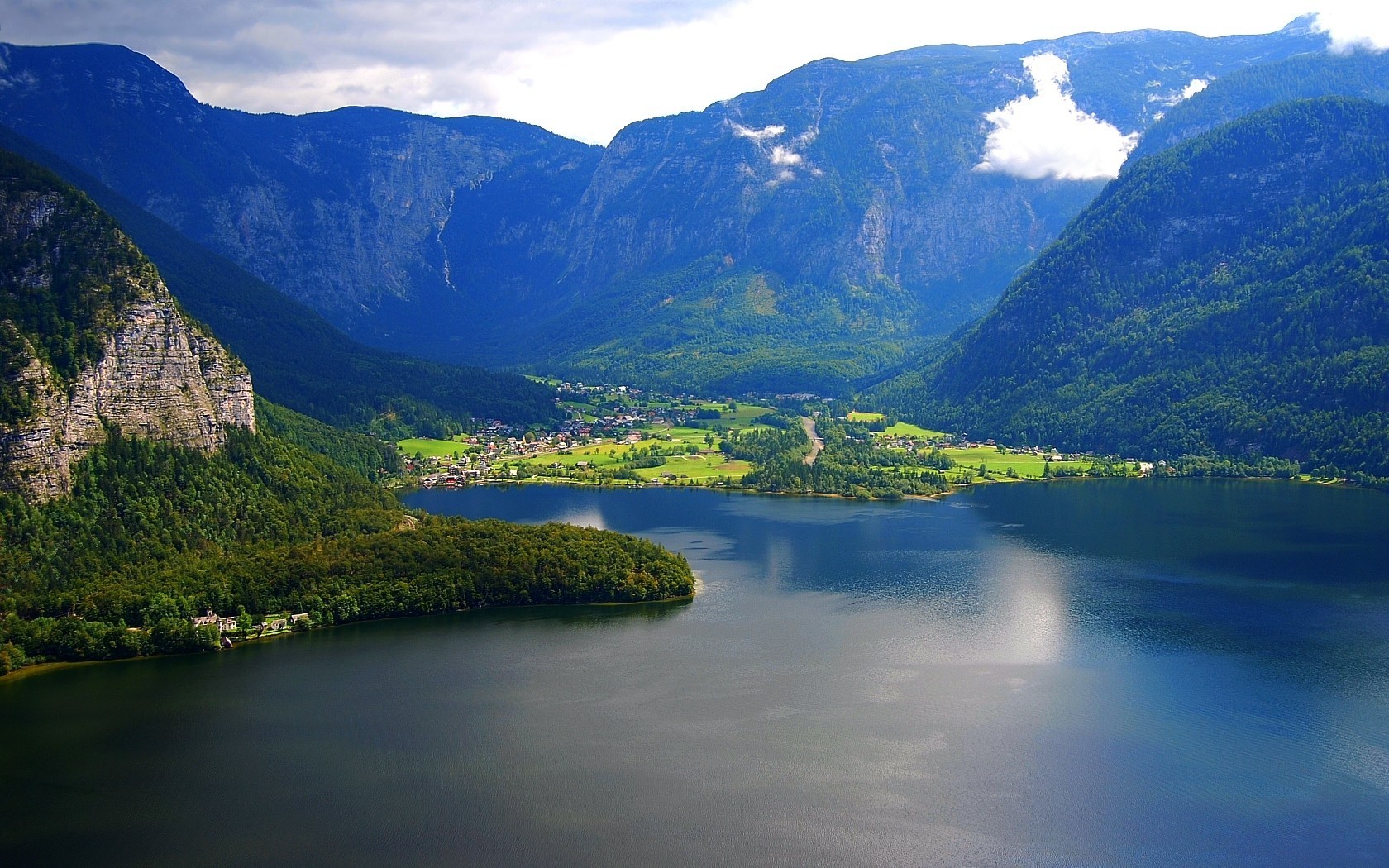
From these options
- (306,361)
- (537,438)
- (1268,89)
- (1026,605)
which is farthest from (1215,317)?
(306,361)

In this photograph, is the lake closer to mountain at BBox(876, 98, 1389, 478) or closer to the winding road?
mountain at BBox(876, 98, 1389, 478)

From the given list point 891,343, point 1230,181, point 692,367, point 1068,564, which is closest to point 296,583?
point 1068,564

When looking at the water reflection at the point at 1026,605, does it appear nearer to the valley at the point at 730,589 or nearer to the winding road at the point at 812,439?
the valley at the point at 730,589

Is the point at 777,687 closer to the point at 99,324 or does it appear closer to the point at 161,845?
the point at 161,845

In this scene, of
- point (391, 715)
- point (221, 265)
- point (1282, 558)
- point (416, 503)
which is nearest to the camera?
point (391, 715)

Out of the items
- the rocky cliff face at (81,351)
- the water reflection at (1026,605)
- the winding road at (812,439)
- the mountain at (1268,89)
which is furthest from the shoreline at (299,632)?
the mountain at (1268,89)
